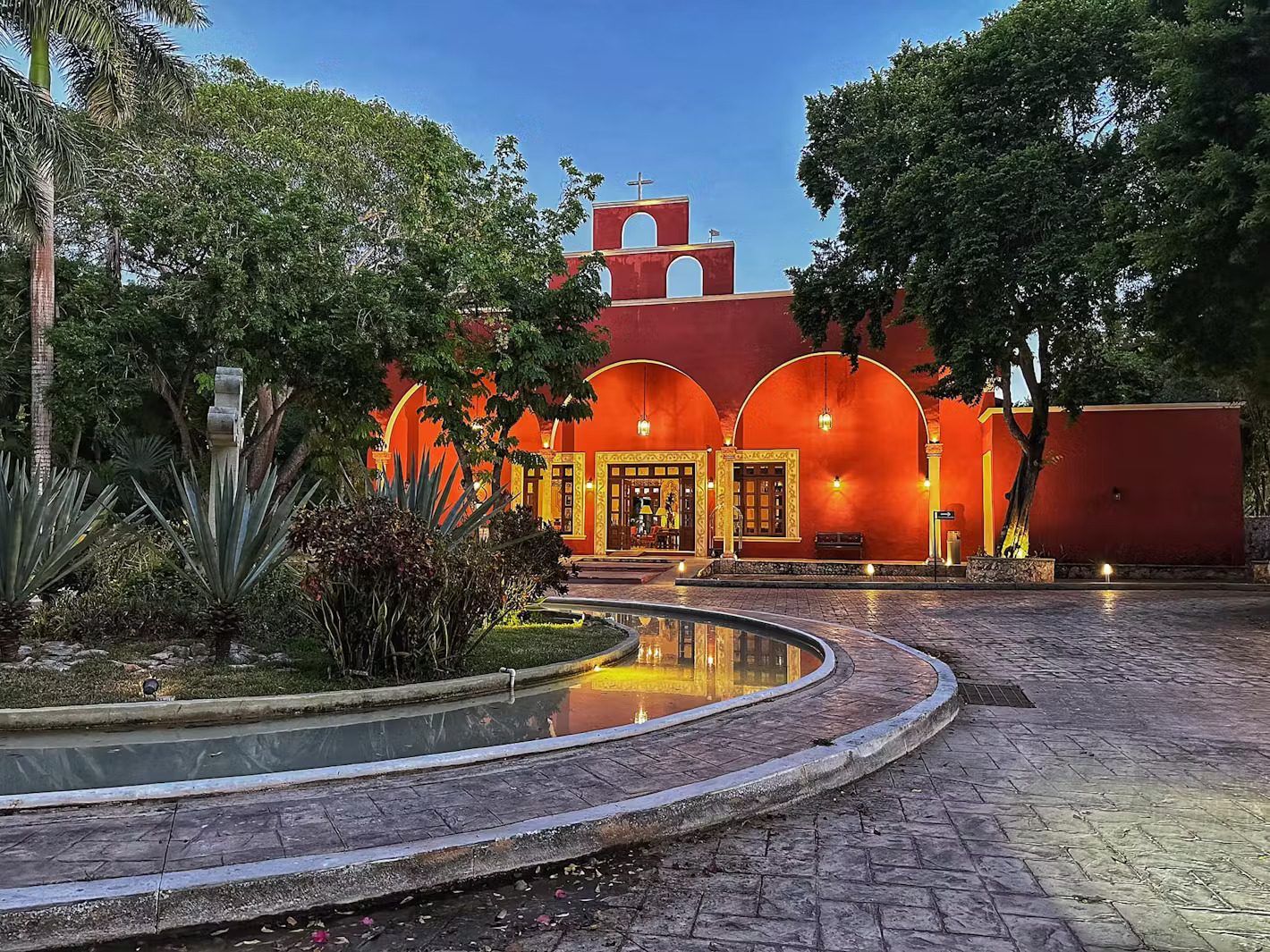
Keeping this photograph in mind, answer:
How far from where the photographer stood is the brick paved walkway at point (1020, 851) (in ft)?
8.43

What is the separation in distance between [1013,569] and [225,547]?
48.4ft

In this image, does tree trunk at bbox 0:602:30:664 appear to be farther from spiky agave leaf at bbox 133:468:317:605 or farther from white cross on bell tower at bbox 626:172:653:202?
white cross on bell tower at bbox 626:172:653:202

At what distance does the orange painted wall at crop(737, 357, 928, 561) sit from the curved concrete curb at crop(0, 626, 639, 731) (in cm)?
1535

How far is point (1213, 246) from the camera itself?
9594mm

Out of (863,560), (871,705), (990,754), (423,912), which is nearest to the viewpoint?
(423,912)

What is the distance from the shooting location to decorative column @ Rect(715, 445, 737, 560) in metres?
19.2

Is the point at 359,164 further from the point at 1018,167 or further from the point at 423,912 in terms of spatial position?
the point at 423,912

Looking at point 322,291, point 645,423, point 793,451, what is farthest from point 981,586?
point 322,291

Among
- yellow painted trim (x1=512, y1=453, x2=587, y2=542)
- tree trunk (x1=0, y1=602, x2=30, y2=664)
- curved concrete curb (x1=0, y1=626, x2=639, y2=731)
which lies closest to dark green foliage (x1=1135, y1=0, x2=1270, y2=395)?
curved concrete curb (x1=0, y1=626, x2=639, y2=731)

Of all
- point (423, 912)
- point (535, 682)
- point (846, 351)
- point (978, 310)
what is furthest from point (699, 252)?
point (423, 912)

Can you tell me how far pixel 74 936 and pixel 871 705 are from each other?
435 centimetres

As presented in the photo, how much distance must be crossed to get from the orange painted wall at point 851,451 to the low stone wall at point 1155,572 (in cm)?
335

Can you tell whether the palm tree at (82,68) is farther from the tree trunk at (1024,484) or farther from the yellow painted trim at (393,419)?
the tree trunk at (1024,484)

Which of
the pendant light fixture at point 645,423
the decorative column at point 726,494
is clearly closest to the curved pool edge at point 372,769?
the decorative column at point 726,494
